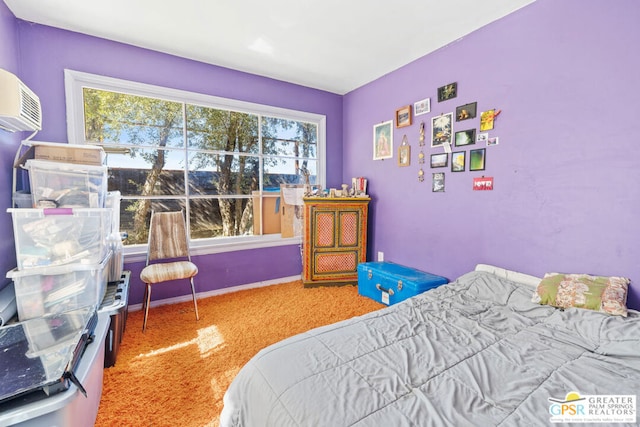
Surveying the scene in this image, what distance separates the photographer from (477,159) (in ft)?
7.75

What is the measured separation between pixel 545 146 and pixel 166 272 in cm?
319

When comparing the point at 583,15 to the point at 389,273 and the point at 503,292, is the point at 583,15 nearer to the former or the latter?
the point at 503,292

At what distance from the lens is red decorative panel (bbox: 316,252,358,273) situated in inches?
132

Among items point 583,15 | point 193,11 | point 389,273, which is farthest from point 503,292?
point 193,11

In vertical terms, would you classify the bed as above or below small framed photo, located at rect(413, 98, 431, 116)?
below

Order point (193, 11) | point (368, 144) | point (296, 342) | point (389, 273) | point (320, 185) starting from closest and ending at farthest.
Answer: point (296, 342) < point (193, 11) < point (389, 273) < point (368, 144) < point (320, 185)

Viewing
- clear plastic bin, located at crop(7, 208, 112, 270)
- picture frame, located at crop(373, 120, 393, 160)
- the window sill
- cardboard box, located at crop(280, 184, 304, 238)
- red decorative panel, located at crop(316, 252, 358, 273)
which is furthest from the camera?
cardboard box, located at crop(280, 184, 304, 238)

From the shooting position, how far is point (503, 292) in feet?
6.25

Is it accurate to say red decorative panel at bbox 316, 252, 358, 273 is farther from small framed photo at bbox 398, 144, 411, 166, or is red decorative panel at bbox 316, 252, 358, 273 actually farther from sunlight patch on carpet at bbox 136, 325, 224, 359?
sunlight patch on carpet at bbox 136, 325, 224, 359

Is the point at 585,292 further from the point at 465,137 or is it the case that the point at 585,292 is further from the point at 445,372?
the point at 465,137

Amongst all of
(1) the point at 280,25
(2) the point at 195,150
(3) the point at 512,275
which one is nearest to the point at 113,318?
(2) the point at 195,150

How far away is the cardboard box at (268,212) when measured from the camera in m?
3.49

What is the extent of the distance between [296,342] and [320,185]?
279 cm

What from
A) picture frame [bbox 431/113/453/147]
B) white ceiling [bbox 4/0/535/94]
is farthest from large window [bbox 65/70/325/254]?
picture frame [bbox 431/113/453/147]
